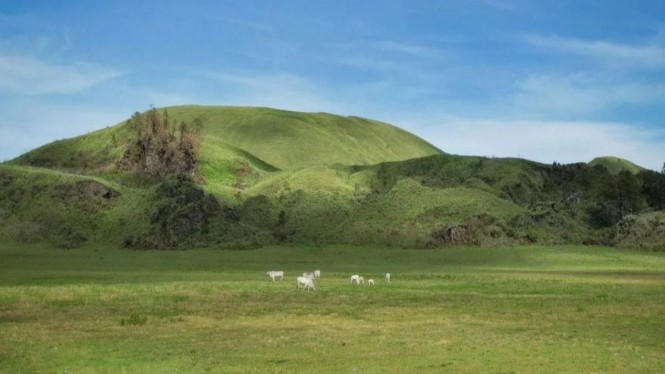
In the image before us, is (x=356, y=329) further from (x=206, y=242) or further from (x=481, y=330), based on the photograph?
(x=206, y=242)

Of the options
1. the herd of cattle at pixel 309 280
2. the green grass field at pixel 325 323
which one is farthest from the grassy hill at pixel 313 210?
the herd of cattle at pixel 309 280

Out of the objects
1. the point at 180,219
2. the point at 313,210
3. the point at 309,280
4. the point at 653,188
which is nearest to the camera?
the point at 309,280

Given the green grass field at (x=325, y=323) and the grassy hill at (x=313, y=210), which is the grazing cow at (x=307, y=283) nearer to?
the green grass field at (x=325, y=323)

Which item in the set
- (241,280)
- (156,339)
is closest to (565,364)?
(156,339)

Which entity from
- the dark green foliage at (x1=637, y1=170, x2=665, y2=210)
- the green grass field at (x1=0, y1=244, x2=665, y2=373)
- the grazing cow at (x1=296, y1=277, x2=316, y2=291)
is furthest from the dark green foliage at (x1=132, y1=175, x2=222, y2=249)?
the dark green foliage at (x1=637, y1=170, x2=665, y2=210)

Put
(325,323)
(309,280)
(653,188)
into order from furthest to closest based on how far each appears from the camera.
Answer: (653,188), (309,280), (325,323)

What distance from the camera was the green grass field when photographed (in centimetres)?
2320

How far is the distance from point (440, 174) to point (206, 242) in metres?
62.5

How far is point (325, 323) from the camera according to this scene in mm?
32781

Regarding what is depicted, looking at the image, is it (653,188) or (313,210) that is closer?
(313,210)

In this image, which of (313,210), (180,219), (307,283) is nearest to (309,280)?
(307,283)

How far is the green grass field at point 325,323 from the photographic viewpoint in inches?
914

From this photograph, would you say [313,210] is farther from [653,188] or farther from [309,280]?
[653,188]

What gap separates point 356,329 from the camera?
30922mm
